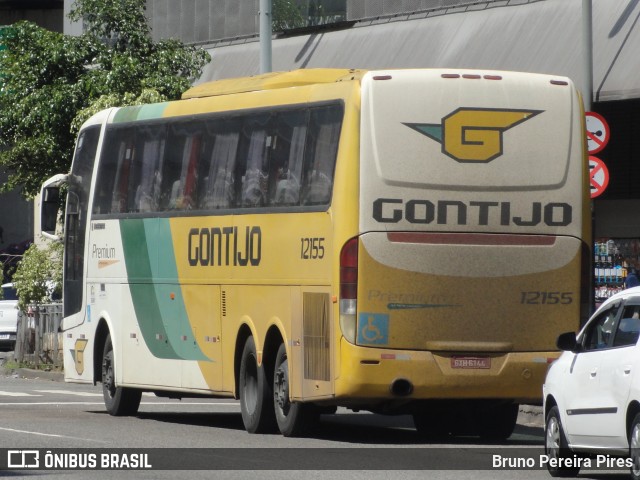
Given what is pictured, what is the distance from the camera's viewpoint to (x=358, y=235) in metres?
16.4

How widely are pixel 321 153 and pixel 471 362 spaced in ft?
8.41

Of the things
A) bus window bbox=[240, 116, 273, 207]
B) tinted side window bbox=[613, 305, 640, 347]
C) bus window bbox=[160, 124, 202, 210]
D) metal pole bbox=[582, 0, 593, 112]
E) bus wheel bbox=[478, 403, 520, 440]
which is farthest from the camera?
metal pole bbox=[582, 0, 593, 112]

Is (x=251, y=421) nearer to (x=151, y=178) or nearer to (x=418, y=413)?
(x=418, y=413)

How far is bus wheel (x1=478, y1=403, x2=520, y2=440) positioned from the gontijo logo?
10.2 ft

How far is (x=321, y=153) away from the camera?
17.1 m

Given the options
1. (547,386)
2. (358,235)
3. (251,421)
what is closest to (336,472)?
(547,386)

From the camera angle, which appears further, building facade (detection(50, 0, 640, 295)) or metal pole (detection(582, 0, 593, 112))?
building facade (detection(50, 0, 640, 295))

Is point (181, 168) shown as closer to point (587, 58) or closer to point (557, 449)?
point (587, 58)

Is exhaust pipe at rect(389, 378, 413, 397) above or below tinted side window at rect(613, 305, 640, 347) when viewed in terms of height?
below

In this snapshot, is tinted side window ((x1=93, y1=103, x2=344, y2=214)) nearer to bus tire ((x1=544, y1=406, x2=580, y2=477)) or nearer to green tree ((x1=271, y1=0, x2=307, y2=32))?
bus tire ((x1=544, y1=406, x2=580, y2=477))

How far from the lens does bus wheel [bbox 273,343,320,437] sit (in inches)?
684

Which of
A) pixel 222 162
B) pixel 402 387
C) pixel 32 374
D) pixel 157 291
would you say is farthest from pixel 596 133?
pixel 32 374

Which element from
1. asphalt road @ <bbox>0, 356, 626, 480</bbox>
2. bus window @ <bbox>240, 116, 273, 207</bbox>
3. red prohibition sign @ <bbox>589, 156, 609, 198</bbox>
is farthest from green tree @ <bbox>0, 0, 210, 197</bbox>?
bus window @ <bbox>240, 116, 273, 207</bbox>

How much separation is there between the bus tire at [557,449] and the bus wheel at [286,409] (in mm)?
4017
